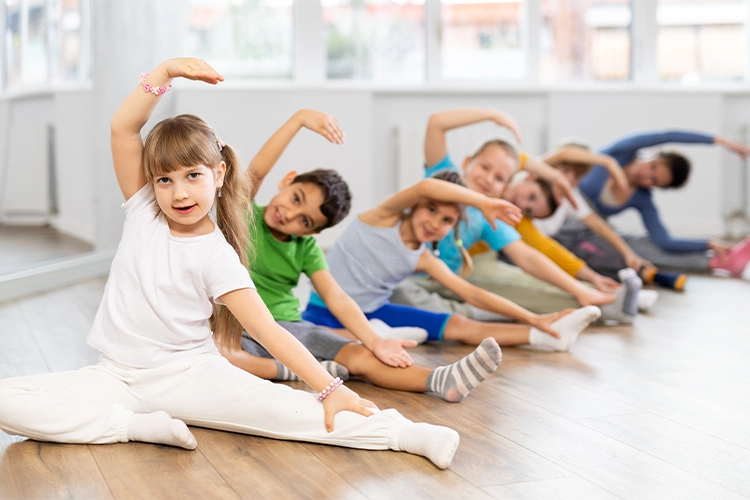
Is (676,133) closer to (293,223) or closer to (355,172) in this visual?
(355,172)

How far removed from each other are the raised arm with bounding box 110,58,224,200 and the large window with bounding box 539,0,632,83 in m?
3.94

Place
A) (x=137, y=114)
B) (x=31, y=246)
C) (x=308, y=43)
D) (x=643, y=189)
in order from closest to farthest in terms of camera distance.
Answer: (x=137, y=114) → (x=31, y=246) → (x=643, y=189) → (x=308, y=43)

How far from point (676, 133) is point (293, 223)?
7.70 ft

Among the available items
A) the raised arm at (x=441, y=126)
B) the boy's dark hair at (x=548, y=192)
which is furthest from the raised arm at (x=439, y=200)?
the boy's dark hair at (x=548, y=192)

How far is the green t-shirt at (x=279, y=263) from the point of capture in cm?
194

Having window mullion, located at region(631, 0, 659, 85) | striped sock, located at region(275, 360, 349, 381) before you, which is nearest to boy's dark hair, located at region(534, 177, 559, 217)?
striped sock, located at region(275, 360, 349, 381)

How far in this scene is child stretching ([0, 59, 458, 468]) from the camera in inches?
55.3

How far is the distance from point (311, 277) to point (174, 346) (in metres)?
0.50

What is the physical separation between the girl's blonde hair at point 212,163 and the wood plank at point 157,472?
0.32 m

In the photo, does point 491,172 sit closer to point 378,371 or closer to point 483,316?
point 483,316

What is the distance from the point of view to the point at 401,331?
2254 mm

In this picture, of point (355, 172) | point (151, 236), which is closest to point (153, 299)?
point (151, 236)

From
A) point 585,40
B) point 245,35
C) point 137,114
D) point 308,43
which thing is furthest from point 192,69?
point 585,40

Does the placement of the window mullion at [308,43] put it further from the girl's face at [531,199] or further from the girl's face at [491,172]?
the girl's face at [491,172]
